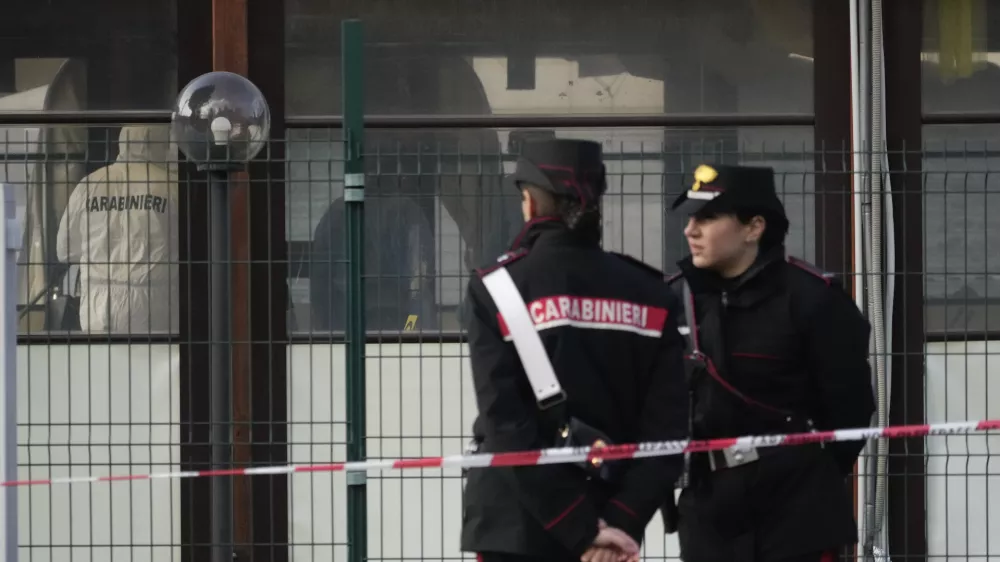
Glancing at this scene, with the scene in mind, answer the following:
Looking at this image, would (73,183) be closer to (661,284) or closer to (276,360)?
(276,360)

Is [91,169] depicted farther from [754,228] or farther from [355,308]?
[754,228]

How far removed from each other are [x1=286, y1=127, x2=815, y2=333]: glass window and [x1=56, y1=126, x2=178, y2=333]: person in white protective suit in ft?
2.03

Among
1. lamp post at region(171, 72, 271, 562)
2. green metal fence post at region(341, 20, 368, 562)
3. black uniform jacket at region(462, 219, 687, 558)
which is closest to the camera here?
black uniform jacket at region(462, 219, 687, 558)

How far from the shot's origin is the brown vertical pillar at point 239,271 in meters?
7.15

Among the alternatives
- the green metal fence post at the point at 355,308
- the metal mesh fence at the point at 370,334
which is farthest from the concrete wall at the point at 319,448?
the green metal fence post at the point at 355,308

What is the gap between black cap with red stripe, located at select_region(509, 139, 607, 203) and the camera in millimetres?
4039

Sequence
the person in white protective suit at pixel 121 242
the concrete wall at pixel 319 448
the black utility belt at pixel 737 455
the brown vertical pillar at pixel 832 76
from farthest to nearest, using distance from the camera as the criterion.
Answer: the brown vertical pillar at pixel 832 76
the person in white protective suit at pixel 121 242
the concrete wall at pixel 319 448
the black utility belt at pixel 737 455

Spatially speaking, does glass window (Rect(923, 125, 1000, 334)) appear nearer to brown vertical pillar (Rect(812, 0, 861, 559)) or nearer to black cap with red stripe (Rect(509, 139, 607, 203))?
brown vertical pillar (Rect(812, 0, 861, 559))

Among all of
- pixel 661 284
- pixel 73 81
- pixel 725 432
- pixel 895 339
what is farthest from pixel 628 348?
pixel 73 81

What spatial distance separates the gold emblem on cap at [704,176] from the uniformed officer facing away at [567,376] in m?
0.54

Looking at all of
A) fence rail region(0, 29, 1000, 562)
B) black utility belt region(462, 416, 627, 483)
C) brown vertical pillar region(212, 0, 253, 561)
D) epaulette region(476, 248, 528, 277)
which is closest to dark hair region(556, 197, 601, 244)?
epaulette region(476, 248, 528, 277)

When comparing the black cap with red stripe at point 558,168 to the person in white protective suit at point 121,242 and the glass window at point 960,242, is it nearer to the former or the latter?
the person in white protective suit at point 121,242

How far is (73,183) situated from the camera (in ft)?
23.2

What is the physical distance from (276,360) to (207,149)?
1.85 metres
